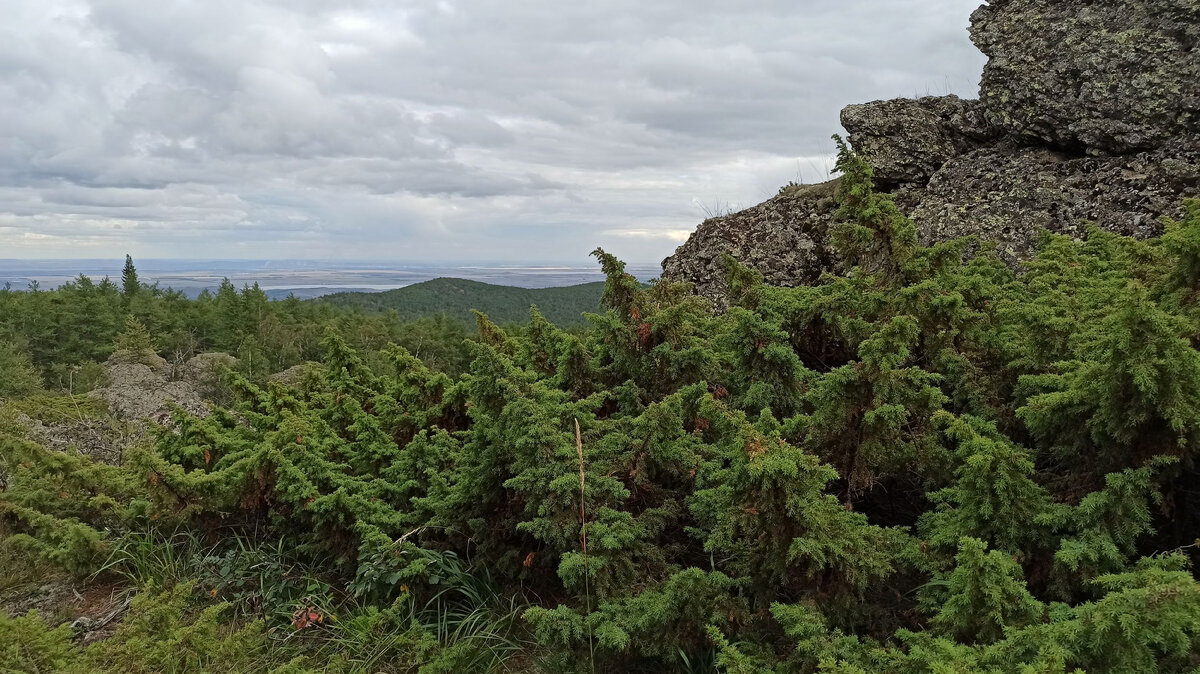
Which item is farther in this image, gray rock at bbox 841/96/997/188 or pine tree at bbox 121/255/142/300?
pine tree at bbox 121/255/142/300

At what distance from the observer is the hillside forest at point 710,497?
2.65 metres

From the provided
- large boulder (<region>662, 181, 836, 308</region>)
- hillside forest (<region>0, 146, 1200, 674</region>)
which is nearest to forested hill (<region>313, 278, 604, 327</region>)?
large boulder (<region>662, 181, 836, 308</region>)

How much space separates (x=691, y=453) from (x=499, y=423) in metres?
1.10

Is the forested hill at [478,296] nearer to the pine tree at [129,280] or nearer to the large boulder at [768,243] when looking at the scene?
the pine tree at [129,280]

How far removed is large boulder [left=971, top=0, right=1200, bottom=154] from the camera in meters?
6.56

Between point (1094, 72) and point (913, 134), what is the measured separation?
1.84 metres

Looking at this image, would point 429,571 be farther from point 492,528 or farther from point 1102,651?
point 1102,651

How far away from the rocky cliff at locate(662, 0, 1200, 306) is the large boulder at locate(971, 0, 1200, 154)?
0.01 m

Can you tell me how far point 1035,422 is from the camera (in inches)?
121

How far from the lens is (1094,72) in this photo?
6.91m

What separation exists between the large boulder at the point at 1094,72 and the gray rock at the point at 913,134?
0.40 metres

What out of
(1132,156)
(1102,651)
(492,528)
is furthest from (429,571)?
(1132,156)

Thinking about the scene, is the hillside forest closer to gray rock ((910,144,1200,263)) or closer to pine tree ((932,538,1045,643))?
pine tree ((932,538,1045,643))

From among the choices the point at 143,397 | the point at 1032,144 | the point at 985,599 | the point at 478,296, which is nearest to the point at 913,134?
A: the point at 1032,144
